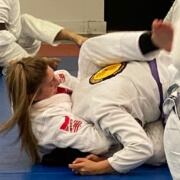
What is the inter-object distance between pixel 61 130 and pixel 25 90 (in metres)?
0.23

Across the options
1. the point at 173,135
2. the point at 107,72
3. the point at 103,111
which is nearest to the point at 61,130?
the point at 103,111

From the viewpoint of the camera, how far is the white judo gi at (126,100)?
2.00m

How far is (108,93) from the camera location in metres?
2.06

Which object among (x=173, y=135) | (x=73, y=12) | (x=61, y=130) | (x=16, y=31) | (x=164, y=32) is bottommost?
(x=73, y=12)

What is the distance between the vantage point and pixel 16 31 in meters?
4.00

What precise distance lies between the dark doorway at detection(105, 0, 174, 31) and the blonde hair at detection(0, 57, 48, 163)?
3.94 meters

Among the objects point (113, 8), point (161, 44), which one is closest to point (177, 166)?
point (161, 44)

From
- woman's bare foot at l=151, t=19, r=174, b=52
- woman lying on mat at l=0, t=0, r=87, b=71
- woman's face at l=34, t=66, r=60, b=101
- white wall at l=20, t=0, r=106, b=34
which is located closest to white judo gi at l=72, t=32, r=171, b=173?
woman's face at l=34, t=66, r=60, b=101

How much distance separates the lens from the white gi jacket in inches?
82.4

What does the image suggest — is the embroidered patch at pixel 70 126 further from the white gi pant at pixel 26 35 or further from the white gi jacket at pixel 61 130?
the white gi pant at pixel 26 35

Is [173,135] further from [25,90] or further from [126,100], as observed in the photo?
[25,90]

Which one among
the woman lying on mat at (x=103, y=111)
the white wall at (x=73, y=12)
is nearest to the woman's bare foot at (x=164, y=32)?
the woman lying on mat at (x=103, y=111)

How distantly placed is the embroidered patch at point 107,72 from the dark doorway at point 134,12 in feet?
12.5

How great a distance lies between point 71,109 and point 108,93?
242mm
